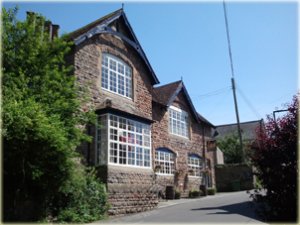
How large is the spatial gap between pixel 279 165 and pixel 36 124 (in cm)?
776

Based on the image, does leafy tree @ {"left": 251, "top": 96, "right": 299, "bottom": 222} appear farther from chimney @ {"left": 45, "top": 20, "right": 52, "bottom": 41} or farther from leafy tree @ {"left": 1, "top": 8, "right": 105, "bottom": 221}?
chimney @ {"left": 45, "top": 20, "right": 52, "bottom": 41}

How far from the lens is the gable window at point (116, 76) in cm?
1966

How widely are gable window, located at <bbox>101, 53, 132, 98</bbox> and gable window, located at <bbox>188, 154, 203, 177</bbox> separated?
9703 millimetres

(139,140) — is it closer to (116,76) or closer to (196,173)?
(116,76)

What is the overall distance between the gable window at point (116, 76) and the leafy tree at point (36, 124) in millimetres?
3166

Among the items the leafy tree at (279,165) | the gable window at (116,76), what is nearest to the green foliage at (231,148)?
the gable window at (116,76)

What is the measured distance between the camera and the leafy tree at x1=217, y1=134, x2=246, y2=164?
47.1 m

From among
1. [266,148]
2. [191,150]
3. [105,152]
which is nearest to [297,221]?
[266,148]

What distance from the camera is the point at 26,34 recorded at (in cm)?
1600

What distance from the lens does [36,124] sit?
12.4m

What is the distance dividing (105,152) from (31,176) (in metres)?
4.62

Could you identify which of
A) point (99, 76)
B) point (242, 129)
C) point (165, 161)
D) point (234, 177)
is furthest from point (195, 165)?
point (242, 129)

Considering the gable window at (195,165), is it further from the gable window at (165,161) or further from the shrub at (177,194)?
the shrub at (177,194)

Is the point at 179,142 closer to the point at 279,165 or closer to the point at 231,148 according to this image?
the point at 279,165
